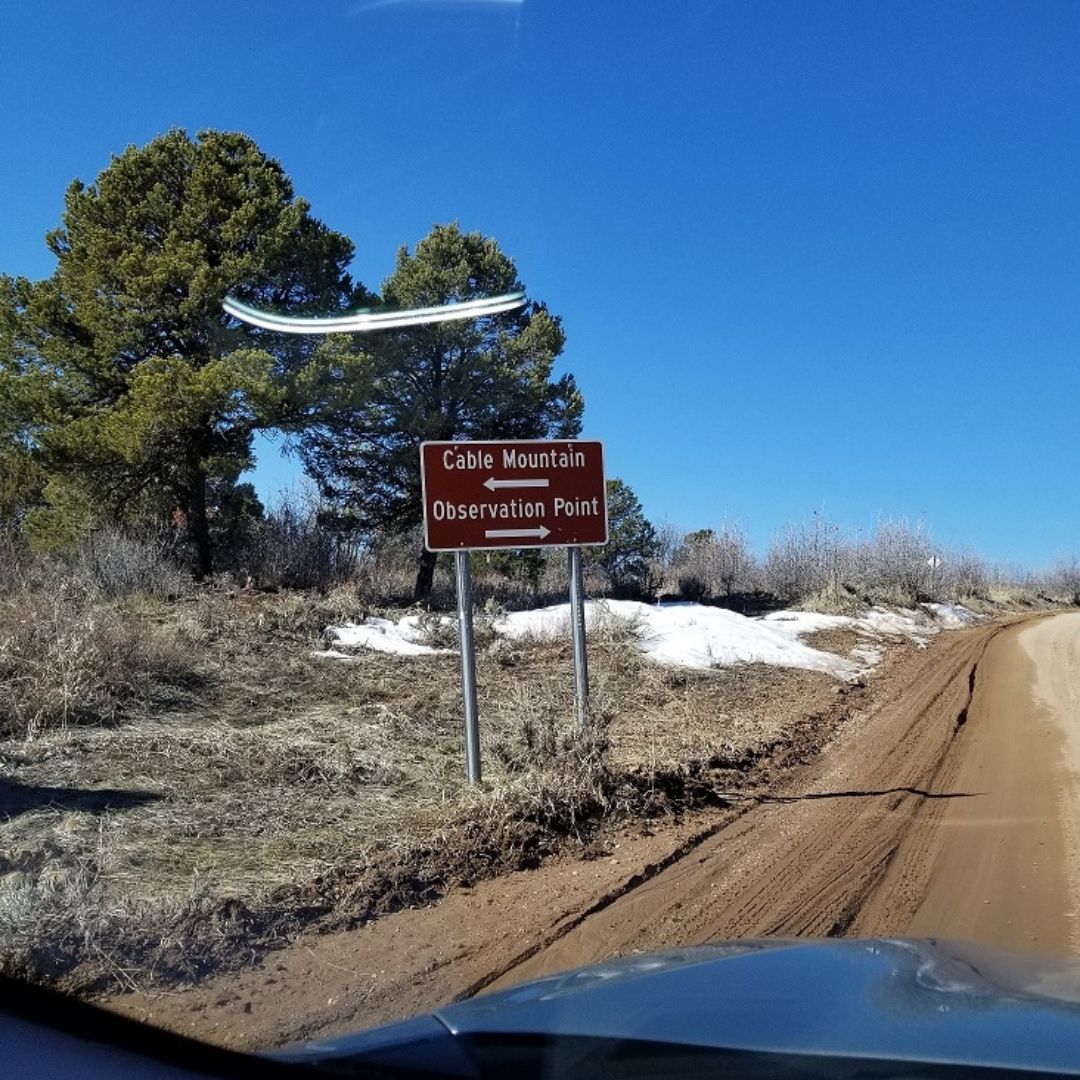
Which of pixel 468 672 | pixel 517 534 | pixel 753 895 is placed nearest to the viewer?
pixel 753 895

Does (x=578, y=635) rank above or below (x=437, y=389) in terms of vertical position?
below

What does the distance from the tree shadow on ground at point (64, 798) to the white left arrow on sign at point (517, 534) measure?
3.00 metres

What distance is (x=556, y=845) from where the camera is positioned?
22.9ft

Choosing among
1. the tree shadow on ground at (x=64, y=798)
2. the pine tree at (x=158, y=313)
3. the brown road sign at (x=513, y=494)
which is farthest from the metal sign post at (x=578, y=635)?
the pine tree at (x=158, y=313)

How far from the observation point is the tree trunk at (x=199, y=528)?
19578 millimetres

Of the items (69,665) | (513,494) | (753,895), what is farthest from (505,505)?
(69,665)

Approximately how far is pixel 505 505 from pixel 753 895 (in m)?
3.59

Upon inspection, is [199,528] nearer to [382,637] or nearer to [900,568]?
[382,637]

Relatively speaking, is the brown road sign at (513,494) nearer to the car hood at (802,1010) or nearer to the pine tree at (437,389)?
the car hood at (802,1010)

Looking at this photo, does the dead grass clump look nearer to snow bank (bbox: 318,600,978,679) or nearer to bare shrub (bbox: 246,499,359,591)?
snow bank (bbox: 318,600,978,679)

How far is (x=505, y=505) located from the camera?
27.6 ft

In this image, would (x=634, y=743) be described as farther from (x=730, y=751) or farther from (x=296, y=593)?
(x=296, y=593)

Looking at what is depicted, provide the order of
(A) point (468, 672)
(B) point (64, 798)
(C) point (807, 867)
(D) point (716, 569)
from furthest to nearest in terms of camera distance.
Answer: (D) point (716, 569), (A) point (468, 672), (B) point (64, 798), (C) point (807, 867)

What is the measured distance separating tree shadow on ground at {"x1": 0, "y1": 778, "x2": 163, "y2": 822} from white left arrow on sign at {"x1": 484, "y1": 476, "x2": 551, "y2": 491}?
3.24m
